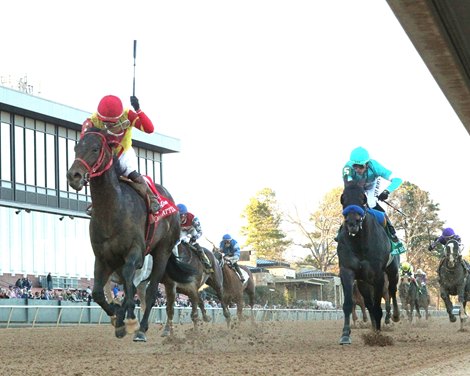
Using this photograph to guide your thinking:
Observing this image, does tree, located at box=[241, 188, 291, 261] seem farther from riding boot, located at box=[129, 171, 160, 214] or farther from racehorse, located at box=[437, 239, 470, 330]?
riding boot, located at box=[129, 171, 160, 214]

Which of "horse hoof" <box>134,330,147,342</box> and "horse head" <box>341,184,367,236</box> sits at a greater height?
"horse head" <box>341,184,367,236</box>

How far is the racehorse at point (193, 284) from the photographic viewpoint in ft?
51.6

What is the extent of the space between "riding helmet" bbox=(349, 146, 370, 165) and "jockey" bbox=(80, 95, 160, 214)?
2971 mm

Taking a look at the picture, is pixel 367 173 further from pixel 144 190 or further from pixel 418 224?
pixel 418 224

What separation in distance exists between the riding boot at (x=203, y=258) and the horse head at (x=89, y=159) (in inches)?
321

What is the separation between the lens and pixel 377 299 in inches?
551

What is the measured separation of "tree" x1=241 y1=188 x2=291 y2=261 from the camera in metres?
79.8

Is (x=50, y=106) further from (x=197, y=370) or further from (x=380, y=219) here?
(x=197, y=370)

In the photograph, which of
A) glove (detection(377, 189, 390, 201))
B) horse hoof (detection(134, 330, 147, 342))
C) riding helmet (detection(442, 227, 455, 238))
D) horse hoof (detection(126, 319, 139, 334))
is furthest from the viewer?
riding helmet (detection(442, 227, 455, 238))

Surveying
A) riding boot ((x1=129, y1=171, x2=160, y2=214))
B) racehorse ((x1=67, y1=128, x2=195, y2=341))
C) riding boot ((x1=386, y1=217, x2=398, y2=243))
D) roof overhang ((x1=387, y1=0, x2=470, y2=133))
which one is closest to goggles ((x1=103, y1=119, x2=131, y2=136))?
racehorse ((x1=67, y1=128, x2=195, y2=341))

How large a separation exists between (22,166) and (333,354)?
33.9 m

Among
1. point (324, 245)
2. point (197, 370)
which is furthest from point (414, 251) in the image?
point (197, 370)

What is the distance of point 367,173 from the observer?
14180 mm

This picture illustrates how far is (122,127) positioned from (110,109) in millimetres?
346
